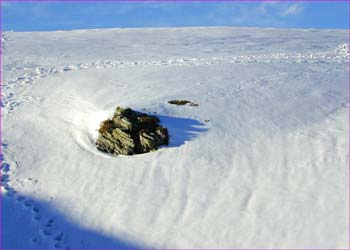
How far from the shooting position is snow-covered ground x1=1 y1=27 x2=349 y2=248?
10.4 metres

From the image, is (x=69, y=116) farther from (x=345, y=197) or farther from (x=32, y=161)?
(x=345, y=197)

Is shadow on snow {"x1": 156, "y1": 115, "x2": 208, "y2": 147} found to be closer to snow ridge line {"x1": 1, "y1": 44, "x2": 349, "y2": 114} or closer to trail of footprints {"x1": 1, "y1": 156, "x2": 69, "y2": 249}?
trail of footprints {"x1": 1, "y1": 156, "x2": 69, "y2": 249}

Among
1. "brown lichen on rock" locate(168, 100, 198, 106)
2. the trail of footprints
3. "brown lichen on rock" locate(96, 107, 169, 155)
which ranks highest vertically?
"brown lichen on rock" locate(168, 100, 198, 106)

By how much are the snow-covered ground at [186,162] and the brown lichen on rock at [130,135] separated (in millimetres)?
300

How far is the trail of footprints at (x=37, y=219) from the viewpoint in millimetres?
10266

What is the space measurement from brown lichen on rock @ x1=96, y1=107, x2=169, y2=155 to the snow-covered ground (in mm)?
300

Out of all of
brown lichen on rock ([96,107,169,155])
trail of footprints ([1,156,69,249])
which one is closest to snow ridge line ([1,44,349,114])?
brown lichen on rock ([96,107,169,155])

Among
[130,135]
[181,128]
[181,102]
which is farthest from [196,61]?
[130,135]

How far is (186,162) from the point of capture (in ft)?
40.7

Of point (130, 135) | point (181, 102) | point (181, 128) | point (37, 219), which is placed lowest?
point (37, 219)

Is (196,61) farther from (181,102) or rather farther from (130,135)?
(130,135)

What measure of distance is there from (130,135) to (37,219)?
3395 mm

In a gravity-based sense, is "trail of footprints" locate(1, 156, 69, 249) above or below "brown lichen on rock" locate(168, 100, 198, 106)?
below

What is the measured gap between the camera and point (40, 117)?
15656 mm
